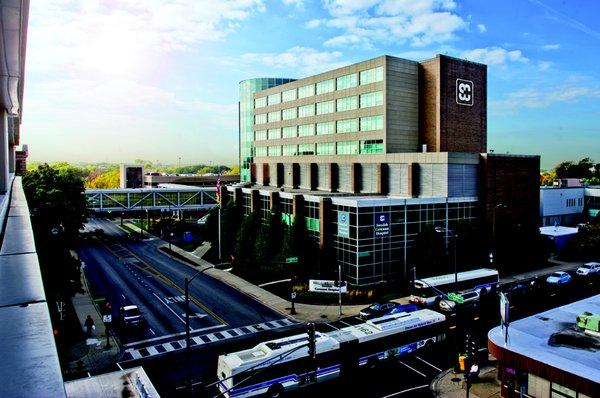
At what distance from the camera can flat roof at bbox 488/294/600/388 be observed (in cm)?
2241

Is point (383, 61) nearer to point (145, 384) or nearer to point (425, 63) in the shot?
point (425, 63)

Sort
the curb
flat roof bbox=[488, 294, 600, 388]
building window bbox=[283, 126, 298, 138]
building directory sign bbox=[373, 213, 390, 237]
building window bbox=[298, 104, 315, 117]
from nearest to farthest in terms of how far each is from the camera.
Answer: flat roof bbox=[488, 294, 600, 388] → the curb → building directory sign bbox=[373, 213, 390, 237] → building window bbox=[298, 104, 315, 117] → building window bbox=[283, 126, 298, 138]

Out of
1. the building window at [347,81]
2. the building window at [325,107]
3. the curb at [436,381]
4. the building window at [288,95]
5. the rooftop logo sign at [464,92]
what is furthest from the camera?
the building window at [288,95]

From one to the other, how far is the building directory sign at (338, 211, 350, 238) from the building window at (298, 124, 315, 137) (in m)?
28.2

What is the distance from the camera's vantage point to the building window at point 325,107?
71.3m

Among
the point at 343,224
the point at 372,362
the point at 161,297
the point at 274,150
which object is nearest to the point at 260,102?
the point at 274,150

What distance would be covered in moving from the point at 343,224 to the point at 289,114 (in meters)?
36.8

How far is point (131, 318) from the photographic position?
37.6 metres

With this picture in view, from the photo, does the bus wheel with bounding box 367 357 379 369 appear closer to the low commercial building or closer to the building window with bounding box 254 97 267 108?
the low commercial building

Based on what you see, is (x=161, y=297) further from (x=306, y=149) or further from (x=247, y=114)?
(x=247, y=114)

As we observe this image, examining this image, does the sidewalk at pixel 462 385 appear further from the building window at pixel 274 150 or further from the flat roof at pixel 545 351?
the building window at pixel 274 150

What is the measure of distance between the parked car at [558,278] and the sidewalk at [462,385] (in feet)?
85.3

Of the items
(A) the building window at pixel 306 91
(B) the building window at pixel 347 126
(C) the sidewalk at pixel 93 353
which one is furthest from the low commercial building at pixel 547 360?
(A) the building window at pixel 306 91

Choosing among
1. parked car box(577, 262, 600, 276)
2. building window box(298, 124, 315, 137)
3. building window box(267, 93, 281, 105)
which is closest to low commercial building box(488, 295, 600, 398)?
parked car box(577, 262, 600, 276)
